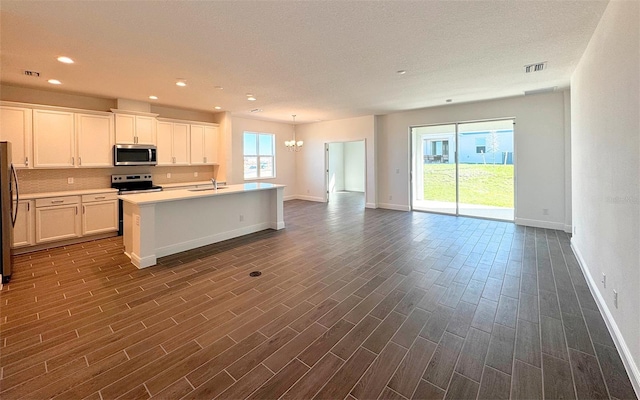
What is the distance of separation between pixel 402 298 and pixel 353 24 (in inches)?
111

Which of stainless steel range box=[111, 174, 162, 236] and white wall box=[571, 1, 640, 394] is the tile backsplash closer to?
stainless steel range box=[111, 174, 162, 236]

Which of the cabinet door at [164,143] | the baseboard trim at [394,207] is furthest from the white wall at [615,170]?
the cabinet door at [164,143]

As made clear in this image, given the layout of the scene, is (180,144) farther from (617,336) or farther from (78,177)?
(617,336)

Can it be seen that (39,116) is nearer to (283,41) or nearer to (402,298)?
(283,41)

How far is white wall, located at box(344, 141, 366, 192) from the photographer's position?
12.9m

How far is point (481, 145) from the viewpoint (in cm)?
698

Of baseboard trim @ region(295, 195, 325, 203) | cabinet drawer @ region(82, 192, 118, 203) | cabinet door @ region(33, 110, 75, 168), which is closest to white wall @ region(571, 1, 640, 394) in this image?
cabinet drawer @ region(82, 192, 118, 203)

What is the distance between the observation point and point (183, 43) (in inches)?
126

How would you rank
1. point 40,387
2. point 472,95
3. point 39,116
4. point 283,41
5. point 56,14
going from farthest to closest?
point 472,95
point 39,116
point 283,41
point 56,14
point 40,387

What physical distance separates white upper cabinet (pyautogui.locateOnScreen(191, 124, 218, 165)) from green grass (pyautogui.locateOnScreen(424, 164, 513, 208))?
593 cm

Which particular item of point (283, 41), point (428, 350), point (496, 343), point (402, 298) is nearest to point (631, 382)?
point (496, 343)

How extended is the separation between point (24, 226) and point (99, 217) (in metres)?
0.99

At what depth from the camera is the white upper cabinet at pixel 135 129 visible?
579cm

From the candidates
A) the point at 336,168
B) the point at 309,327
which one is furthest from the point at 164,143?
the point at 336,168
